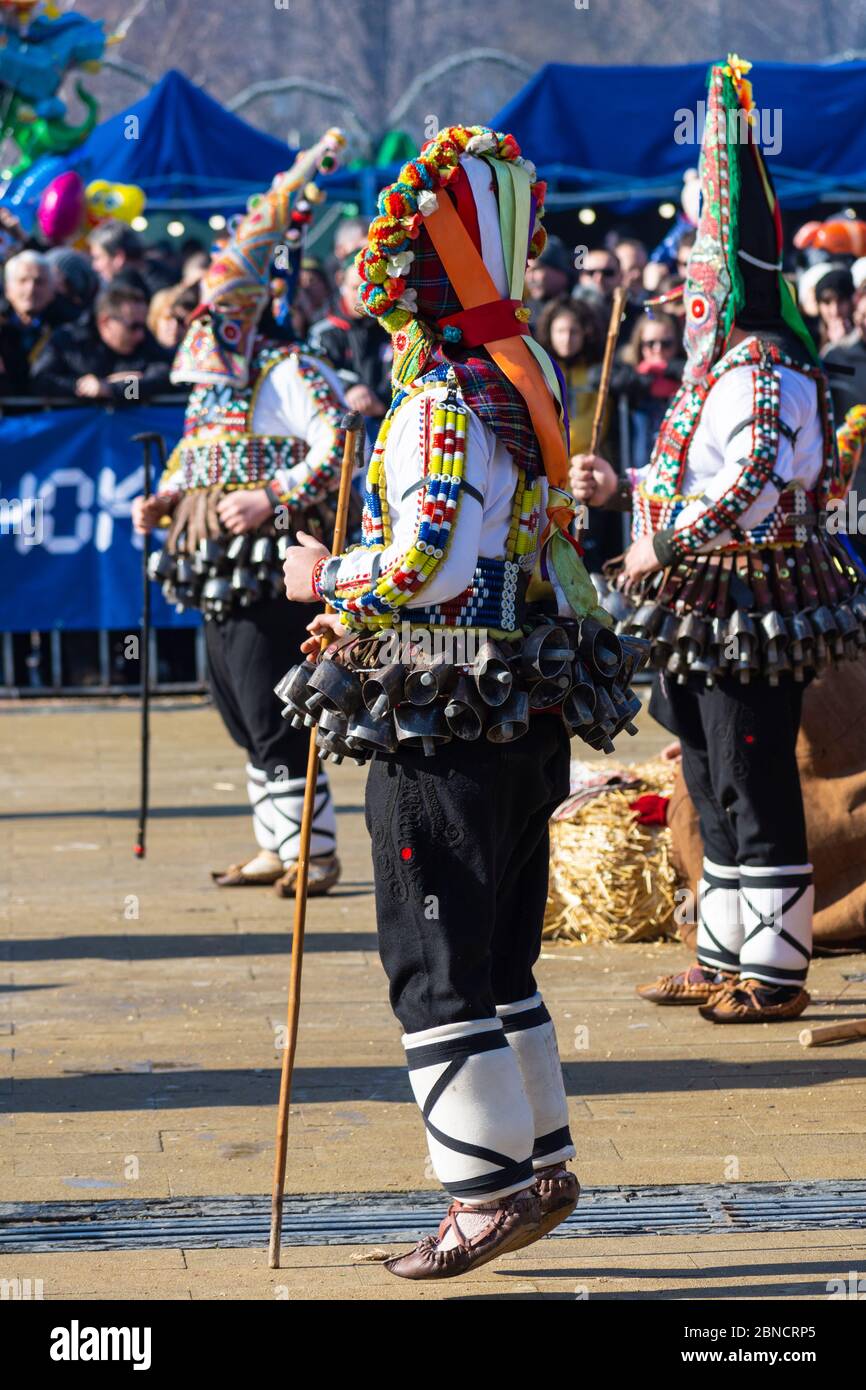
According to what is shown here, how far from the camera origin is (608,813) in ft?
25.4

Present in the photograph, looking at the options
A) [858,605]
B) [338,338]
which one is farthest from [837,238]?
[858,605]

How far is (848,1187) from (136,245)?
38.8ft

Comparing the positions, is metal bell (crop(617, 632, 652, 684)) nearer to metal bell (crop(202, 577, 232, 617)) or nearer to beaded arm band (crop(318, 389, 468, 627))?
beaded arm band (crop(318, 389, 468, 627))

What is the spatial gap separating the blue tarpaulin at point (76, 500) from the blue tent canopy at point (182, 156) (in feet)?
21.1

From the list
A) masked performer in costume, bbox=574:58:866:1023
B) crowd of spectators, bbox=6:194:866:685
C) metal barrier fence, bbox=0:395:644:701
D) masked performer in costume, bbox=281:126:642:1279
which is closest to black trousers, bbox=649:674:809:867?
masked performer in costume, bbox=574:58:866:1023

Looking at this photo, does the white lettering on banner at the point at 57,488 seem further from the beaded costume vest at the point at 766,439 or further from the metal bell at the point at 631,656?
the metal bell at the point at 631,656

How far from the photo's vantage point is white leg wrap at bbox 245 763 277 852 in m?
8.21

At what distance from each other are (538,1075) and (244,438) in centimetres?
400

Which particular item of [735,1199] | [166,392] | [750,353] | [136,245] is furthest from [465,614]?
[136,245]

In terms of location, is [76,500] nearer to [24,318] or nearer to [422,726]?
[24,318]

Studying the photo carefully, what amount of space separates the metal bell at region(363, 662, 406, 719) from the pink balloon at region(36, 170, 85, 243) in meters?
13.7

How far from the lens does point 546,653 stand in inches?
170

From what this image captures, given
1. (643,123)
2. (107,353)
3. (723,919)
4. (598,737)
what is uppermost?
(643,123)

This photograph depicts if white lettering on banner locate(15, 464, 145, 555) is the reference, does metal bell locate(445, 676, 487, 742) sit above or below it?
below
